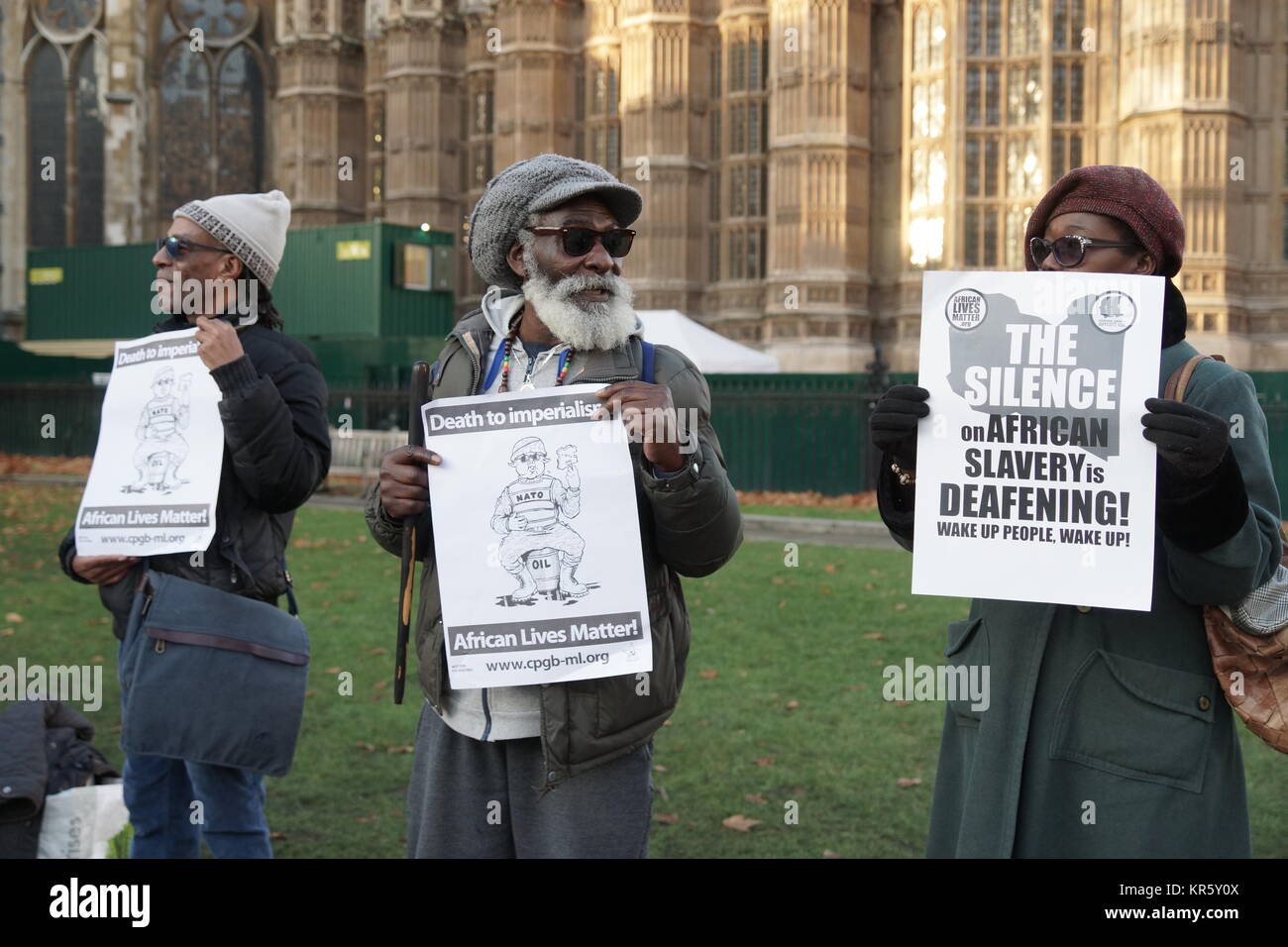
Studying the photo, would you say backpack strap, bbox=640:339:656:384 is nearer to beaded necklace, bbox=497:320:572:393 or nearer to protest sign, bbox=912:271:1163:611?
beaded necklace, bbox=497:320:572:393

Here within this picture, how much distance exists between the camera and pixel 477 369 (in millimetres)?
3070

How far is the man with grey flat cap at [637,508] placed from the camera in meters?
2.80

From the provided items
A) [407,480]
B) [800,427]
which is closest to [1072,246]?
[407,480]

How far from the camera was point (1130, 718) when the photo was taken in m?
2.64

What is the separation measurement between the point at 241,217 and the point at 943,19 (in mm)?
22956

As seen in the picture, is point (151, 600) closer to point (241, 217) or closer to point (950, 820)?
point (241, 217)

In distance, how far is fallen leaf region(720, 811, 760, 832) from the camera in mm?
5254

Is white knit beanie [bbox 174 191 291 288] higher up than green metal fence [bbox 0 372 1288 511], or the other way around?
white knit beanie [bbox 174 191 291 288]

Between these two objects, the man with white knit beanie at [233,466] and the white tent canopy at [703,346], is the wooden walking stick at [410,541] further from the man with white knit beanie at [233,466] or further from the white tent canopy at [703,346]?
the white tent canopy at [703,346]

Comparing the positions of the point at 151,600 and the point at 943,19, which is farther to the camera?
the point at 943,19

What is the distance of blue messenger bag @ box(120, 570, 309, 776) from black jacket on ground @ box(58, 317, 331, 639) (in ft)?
0.27

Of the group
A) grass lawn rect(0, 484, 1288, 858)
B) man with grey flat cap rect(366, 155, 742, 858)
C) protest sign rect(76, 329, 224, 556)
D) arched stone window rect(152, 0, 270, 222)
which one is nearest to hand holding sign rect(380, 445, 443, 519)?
man with grey flat cap rect(366, 155, 742, 858)
